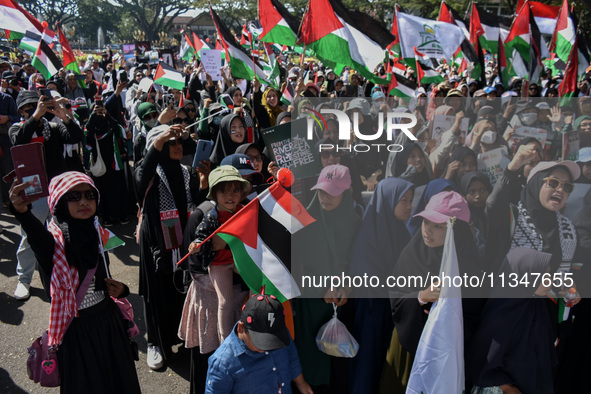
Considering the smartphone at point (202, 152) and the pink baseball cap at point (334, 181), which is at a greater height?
the smartphone at point (202, 152)

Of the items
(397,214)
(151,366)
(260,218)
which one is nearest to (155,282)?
(151,366)

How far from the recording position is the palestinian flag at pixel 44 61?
7.51 metres

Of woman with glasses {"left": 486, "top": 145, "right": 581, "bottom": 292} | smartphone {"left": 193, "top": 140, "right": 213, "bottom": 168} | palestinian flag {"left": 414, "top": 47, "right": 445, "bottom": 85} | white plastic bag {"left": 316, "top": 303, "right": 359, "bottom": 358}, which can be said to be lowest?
white plastic bag {"left": 316, "top": 303, "right": 359, "bottom": 358}

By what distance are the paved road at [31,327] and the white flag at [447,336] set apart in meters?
2.19

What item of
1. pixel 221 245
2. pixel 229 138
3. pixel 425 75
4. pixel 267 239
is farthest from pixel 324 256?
pixel 425 75

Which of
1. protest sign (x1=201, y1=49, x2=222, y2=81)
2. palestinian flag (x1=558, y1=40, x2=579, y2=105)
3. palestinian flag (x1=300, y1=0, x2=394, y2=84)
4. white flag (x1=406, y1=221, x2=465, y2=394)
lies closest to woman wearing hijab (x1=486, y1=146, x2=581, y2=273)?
white flag (x1=406, y1=221, x2=465, y2=394)

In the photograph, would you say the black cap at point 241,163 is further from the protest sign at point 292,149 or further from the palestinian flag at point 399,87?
the palestinian flag at point 399,87

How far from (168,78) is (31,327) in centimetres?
435

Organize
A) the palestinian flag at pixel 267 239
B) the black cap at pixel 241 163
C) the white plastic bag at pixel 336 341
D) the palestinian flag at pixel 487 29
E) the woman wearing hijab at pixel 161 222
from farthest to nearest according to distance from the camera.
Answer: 1. the palestinian flag at pixel 487 29
2. the woman wearing hijab at pixel 161 222
3. the black cap at pixel 241 163
4. the white plastic bag at pixel 336 341
5. the palestinian flag at pixel 267 239

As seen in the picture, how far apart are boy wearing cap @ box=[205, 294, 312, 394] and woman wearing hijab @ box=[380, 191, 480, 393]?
0.70m

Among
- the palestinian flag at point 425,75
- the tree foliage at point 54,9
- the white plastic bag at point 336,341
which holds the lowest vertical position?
the white plastic bag at point 336,341

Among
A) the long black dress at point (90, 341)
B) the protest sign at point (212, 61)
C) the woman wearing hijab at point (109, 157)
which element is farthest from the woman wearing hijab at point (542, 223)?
the protest sign at point (212, 61)

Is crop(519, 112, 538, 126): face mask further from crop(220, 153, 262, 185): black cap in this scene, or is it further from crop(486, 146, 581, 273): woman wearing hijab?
crop(220, 153, 262, 185): black cap

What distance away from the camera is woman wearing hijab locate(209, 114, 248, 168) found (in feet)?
16.0
